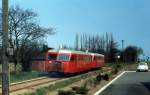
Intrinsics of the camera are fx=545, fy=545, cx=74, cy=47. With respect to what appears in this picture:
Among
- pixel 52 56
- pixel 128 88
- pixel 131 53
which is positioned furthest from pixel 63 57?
pixel 131 53

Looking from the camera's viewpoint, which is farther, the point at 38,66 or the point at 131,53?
the point at 131,53

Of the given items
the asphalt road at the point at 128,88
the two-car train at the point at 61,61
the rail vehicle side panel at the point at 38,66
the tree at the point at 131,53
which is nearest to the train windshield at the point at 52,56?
the two-car train at the point at 61,61

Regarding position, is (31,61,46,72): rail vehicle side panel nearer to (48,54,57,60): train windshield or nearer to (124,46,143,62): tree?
(48,54,57,60): train windshield

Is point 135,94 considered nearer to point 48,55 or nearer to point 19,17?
point 48,55

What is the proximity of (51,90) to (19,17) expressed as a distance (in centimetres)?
2693

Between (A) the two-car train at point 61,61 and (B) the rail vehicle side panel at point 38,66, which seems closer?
(A) the two-car train at point 61,61

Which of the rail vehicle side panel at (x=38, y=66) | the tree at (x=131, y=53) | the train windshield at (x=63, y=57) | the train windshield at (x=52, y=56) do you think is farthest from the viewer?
the tree at (x=131, y=53)

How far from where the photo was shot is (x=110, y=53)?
13912 cm

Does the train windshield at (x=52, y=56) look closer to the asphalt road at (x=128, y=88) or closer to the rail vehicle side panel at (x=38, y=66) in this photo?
the rail vehicle side panel at (x=38, y=66)

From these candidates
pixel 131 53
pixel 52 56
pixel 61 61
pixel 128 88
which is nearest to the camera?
pixel 128 88

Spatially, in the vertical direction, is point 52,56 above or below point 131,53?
below

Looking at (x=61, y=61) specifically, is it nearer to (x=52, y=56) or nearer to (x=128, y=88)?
(x=52, y=56)

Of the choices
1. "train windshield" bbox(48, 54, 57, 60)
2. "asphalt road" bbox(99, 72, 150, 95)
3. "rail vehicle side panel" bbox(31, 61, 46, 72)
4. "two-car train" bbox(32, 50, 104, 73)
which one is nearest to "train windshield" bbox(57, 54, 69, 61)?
"two-car train" bbox(32, 50, 104, 73)

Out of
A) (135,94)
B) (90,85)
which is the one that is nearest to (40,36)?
(90,85)
